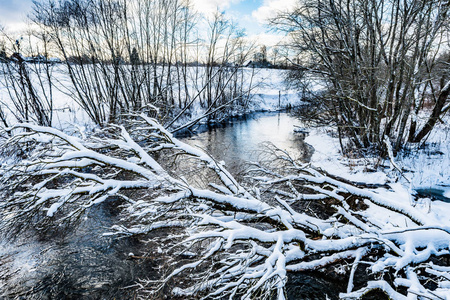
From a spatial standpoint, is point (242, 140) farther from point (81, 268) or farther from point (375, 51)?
point (81, 268)

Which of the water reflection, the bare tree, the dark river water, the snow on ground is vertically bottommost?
the dark river water

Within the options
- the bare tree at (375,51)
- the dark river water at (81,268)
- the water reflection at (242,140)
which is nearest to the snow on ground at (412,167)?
the bare tree at (375,51)

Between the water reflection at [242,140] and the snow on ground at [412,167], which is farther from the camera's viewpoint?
the water reflection at [242,140]

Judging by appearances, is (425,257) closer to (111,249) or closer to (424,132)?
(111,249)

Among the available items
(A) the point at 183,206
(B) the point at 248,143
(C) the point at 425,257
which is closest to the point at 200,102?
(B) the point at 248,143

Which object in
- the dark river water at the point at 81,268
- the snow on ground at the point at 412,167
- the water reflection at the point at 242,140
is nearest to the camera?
the dark river water at the point at 81,268

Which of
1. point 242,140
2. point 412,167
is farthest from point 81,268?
point 242,140

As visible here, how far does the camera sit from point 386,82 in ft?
29.3

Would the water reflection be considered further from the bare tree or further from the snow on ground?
the bare tree

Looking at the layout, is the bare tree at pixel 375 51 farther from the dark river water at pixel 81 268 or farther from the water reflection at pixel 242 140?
the dark river water at pixel 81 268

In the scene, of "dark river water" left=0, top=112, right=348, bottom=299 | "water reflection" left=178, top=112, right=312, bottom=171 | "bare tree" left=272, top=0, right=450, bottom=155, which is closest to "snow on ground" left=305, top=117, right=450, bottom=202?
"bare tree" left=272, top=0, right=450, bottom=155

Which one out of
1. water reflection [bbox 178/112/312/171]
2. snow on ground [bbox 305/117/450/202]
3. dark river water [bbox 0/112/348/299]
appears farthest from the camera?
water reflection [bbox 178/112/312/171]

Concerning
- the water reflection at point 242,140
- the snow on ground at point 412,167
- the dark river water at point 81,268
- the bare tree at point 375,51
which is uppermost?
the bare tree at point 375,51

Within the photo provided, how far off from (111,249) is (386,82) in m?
10.5
